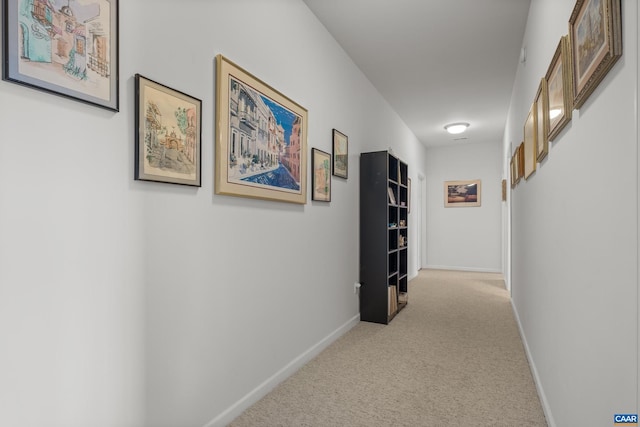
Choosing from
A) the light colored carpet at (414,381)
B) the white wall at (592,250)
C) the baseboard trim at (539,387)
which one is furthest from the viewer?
the light colored carpet at (414,381)

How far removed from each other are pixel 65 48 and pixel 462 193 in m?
7.63

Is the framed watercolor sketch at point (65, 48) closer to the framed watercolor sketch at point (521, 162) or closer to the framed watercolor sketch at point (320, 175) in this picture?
the framed watercolor sketch at point (320, 175)

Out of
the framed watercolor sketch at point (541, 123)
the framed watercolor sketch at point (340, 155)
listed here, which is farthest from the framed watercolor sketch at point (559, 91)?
the framed watercolor sketch at point (340, 155)

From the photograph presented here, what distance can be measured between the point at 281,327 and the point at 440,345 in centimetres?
147

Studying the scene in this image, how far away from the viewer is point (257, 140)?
212 cm

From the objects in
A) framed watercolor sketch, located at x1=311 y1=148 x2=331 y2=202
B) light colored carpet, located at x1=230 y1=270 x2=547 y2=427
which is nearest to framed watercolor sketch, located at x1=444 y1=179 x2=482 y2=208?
light colored carpet, located at x1=230 y1=270 x2=547 y2=427

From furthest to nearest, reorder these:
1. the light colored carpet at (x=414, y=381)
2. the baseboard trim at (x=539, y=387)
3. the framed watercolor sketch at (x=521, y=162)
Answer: the framed watercolor sketch at (x=521, y=162) < the light colored carpet at (x=414, y=381) < the baseboard trim at (x=539, y=387)

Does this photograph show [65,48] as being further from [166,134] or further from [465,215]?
[465,215]

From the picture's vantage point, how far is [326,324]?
3021mm

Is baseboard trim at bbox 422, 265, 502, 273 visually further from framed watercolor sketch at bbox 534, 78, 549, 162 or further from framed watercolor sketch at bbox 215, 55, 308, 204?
framed watercolor sketch at bbox 215, 55, 308, 204

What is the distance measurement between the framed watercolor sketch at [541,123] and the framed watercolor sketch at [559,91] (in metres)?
0.05

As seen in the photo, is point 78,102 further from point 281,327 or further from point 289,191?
point 281,327

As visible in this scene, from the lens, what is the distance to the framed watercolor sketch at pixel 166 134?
1.41 meters

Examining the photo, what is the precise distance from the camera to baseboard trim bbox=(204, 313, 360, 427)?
1854 millimetres
